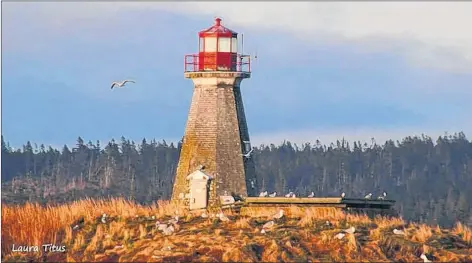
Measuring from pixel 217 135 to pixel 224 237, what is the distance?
994 centimetres

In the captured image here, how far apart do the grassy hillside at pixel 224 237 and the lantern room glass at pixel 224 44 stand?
715 cm

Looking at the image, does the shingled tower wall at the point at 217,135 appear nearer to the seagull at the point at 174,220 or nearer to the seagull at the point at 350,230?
the seagull at the point at 174,220

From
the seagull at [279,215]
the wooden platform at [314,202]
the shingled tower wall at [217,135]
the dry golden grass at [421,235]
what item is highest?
the shingled tower wall at [217,135]

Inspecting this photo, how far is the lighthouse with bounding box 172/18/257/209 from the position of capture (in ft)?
169

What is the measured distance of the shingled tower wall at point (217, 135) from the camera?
51.5 meters

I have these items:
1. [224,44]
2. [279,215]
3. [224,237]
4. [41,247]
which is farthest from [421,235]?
[224,44]

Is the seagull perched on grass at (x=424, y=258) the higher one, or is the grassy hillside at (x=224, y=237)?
the grassy hillside at (x=224, y=237)

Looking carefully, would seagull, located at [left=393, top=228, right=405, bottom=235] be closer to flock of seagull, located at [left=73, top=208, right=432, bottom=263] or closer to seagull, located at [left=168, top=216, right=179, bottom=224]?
flock of seagull, located at [left=73, top=208, right=432, bottom=263]

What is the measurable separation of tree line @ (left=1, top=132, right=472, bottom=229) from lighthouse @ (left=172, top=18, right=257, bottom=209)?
36.1m

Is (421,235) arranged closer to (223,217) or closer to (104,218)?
(223,217)

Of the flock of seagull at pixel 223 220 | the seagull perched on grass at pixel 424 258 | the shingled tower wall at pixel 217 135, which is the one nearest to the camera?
the seagull perched on grass at pixel 424 258

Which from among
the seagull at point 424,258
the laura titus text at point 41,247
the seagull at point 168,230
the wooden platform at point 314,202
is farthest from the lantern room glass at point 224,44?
the seagull at point 424,258

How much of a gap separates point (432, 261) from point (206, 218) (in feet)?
20.1

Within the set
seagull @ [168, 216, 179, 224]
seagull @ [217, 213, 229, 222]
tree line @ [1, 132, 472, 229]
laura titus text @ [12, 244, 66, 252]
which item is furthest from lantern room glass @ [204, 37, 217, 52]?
tree line @ [1, 132, 472, 229]
